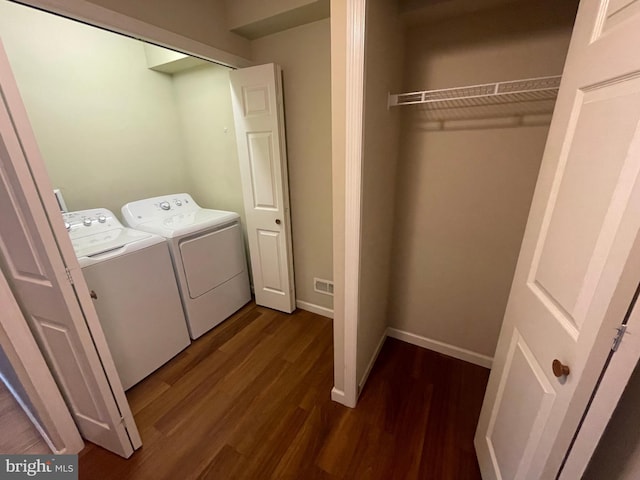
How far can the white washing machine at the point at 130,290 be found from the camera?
1.52m

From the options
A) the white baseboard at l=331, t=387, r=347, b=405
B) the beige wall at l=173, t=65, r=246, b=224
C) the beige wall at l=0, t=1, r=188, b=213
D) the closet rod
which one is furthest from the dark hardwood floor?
the closet rod

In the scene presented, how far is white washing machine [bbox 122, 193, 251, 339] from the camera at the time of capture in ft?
6.57

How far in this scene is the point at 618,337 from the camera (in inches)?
23.8

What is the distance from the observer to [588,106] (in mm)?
713

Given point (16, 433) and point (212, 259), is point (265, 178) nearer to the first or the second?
point (212, 259)

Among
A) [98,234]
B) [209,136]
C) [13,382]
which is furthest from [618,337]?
[209,136]

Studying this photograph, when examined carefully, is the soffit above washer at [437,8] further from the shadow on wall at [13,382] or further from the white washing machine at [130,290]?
the shadow on wall at [13,382]

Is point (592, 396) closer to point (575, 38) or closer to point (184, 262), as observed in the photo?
point (575, 38)

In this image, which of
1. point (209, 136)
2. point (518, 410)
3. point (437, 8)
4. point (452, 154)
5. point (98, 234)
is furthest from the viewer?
point (209, 136)

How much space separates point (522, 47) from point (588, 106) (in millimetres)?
935

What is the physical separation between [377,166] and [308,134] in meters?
0.89

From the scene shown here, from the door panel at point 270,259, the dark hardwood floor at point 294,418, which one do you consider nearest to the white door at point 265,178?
the door panel at point 270,259

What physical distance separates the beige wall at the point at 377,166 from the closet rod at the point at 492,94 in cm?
17

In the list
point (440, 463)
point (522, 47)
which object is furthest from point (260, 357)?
point (522, 47)
